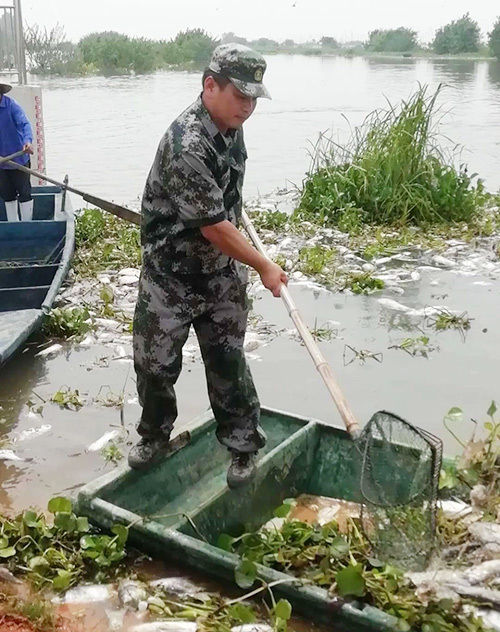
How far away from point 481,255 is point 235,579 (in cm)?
700

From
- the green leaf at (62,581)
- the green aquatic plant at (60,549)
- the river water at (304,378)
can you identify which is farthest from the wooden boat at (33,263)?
the green leaf at (62,581)

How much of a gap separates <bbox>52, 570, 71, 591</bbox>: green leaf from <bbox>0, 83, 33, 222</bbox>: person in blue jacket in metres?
5.56

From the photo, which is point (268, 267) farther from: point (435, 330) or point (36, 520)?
point (435, 330)

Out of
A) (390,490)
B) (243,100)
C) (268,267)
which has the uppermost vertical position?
(243,100)

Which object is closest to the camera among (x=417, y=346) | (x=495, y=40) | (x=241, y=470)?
(x=241, y=470)

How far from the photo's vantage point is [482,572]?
319 centimetres

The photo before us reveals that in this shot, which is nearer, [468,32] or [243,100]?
[243,100]

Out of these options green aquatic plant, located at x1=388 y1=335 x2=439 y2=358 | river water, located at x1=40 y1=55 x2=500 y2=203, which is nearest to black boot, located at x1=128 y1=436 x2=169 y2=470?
green aquatic plant, located at x1=388 y1=335 x2=439 y2=358

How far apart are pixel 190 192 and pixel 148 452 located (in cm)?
139

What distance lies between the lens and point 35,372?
19.7 feet

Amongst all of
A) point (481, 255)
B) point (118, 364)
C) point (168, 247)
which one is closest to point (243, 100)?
point (168, 247)

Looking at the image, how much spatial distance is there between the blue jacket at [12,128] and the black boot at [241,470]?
5529mm

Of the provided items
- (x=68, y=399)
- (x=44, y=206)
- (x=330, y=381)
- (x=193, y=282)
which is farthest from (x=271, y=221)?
(x=330, y=381)

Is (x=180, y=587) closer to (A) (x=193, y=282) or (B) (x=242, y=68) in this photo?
(A) (x=193, y=282)
